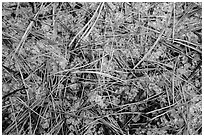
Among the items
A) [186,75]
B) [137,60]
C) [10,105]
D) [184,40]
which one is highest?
[184,40]

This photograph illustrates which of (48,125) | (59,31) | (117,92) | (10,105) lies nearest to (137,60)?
(117,92)

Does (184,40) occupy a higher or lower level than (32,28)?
lower

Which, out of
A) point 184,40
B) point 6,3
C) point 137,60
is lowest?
point 137,60

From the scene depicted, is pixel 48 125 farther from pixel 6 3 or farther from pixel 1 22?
pixel 6 3

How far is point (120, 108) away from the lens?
1.58m

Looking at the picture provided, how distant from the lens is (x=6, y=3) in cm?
162

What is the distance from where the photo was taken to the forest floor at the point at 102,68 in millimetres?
1568

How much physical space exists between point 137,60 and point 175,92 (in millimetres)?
322

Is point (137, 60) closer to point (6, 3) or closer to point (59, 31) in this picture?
point (59, 31)

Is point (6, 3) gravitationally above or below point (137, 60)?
above

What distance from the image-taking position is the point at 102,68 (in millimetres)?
1596

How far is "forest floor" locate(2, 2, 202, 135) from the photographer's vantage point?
1.57 meters

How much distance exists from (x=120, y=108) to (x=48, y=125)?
486mm

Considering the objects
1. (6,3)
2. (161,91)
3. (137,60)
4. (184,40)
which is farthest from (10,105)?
(184,40)
